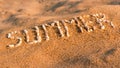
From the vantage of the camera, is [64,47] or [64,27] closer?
[64,47]

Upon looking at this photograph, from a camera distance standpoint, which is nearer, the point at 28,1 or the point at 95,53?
the point at 95,53

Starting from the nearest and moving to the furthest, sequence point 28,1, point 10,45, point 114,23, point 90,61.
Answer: point 90,61 < point 10,45 < point 114,23 < point 28,1

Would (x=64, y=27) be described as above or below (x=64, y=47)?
above

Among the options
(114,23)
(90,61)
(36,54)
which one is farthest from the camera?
(114,23)

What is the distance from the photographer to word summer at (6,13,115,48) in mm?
4845

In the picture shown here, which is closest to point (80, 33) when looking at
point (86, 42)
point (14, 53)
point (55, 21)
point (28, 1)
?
point (86, 42)

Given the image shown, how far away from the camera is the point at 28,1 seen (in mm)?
8062

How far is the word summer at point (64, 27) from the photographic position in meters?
4.85

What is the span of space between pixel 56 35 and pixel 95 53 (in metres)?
0.89

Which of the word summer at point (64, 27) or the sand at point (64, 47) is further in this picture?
the word summer at point (64, 27)

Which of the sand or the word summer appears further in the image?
the word summer

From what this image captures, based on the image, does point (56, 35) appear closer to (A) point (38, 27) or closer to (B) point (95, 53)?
(A) point (38, 27)

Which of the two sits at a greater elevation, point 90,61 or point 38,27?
point 38,27

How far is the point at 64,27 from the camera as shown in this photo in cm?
507
